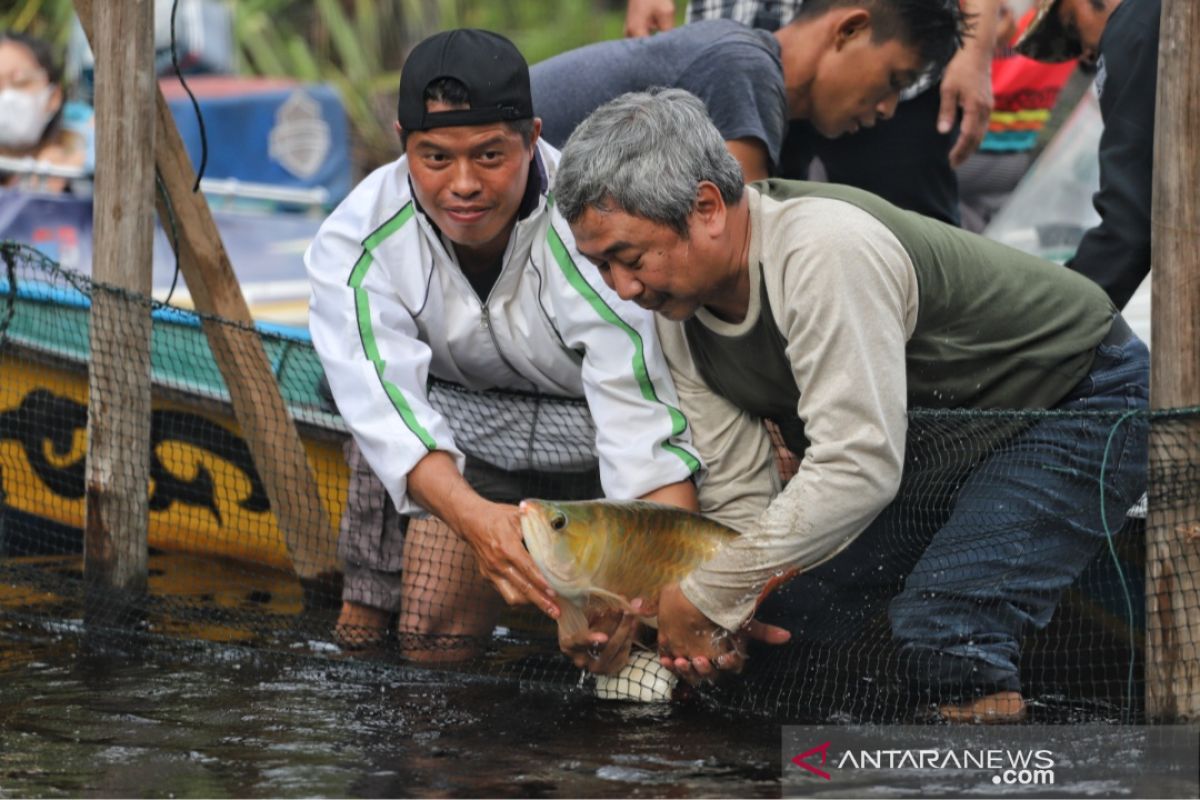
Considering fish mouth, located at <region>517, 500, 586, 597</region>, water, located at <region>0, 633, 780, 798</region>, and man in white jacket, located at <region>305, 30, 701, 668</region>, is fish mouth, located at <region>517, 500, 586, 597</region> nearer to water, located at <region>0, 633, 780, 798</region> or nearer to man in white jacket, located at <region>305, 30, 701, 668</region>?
man in white jacket, located at <region>305, 30, 701, 668</region>

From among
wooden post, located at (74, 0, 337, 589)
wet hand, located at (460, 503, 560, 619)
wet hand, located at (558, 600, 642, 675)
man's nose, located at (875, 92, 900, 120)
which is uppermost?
man's nose, located at (875, 92, 900, 120)

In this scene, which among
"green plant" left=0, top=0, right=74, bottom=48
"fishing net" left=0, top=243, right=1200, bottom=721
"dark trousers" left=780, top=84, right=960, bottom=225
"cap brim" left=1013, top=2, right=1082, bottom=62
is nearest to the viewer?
"fishing net" left=0, top=243, right=1200, bottom=721

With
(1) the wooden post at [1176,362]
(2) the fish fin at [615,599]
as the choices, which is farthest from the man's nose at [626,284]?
Result: (1) the wooden post at [1176,362]

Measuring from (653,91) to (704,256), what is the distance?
88cm

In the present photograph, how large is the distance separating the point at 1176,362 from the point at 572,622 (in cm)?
189

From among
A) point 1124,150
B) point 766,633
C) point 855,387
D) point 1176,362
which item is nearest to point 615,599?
point 766,633

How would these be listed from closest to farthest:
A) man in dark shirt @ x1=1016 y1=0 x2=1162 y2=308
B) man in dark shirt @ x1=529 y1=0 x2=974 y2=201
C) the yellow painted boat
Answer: man in dark shirt @ x1=1016 y1=0 x2=1162 y2=308 → man in dark shirt @ x1=529 y1=0 x2=974 y2=201 → the yellow painted boat

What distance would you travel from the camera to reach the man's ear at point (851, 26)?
572 centimetres

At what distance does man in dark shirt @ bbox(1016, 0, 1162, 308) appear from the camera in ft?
17.3

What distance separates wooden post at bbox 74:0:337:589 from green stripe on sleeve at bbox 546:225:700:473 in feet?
5.30

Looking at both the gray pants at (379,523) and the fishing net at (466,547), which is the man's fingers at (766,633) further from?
the gray pants at (379,523)

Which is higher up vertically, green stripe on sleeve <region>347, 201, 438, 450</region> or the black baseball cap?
the black baseball cap

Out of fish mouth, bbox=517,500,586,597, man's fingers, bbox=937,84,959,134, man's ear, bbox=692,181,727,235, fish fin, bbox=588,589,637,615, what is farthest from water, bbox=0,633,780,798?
man's fingers, bbox=937,84,959,134

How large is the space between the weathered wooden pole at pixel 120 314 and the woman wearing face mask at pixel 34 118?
391 cm
